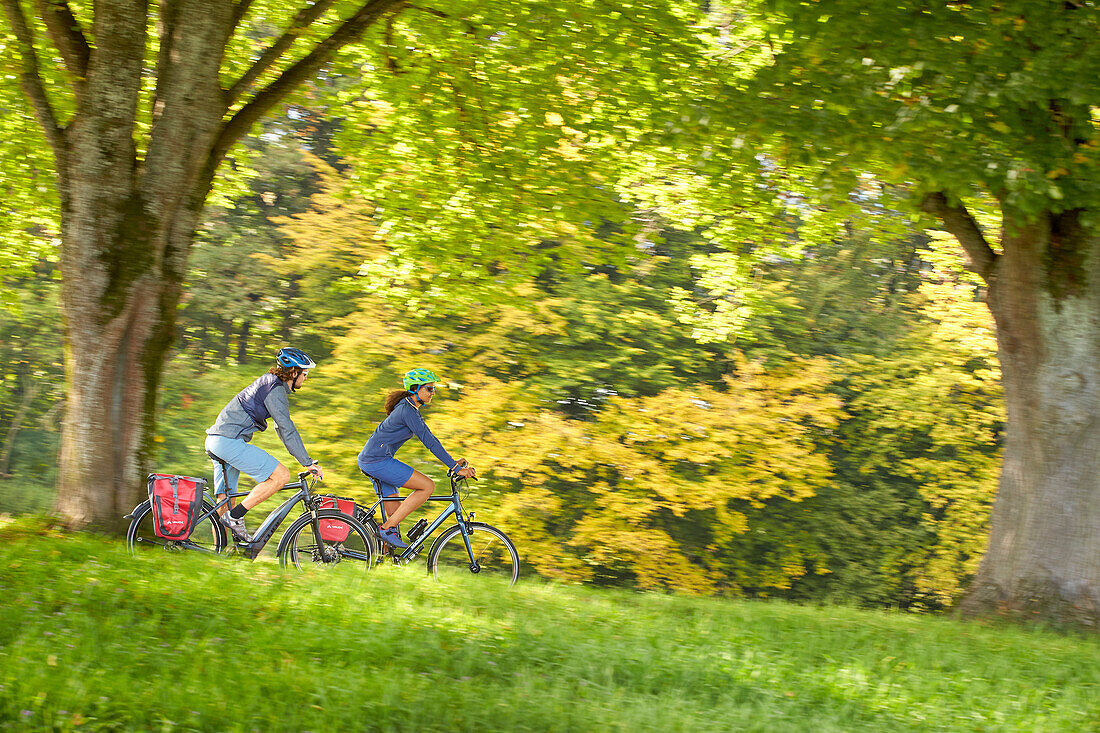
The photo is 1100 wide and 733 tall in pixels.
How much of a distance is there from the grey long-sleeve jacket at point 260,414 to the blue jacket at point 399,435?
2.60 ft

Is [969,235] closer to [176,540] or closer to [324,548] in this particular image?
[324,548]

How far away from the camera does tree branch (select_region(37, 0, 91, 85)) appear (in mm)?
8500

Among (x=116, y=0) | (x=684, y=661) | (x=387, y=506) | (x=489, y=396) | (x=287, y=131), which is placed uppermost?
(x=287, y=131)

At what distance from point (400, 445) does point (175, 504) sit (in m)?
1.91

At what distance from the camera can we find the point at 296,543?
8.20m

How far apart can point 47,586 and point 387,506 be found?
3.07 meters

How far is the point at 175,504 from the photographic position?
7.96 m

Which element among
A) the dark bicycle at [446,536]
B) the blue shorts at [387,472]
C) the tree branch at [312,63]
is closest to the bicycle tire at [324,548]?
the dark bicycle at [446,536]

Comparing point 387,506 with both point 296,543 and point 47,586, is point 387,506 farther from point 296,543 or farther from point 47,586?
point 47,586

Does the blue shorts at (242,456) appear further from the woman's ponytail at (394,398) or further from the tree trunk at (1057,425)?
the tree trunk at (1057,425)

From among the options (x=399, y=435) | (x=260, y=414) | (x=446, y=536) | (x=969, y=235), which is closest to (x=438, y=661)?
(x=446, y=536)

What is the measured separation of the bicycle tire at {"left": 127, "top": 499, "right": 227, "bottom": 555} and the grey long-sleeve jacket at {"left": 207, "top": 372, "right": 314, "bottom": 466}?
669 millimetres

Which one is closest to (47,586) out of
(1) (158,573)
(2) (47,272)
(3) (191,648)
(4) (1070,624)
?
(1) (158,573)

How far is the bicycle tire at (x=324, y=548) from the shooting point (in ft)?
26.6
